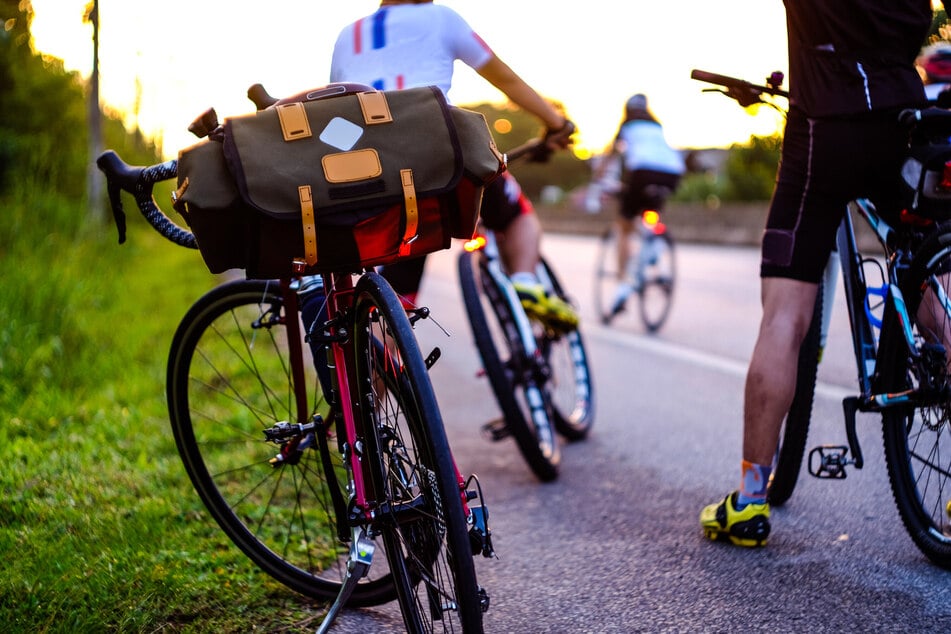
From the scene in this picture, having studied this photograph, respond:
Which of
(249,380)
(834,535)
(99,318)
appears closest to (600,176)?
(99,318)

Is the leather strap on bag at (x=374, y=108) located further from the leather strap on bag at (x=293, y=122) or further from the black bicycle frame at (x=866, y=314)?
the black bicycle frame at (x=866, y=314)

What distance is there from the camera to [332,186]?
2139mm

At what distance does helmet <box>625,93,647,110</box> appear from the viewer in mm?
9125

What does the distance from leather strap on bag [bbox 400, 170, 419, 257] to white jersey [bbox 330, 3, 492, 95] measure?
101 centimetres

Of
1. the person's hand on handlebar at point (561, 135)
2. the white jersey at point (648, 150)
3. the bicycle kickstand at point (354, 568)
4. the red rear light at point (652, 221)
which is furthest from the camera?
the white jersey at point (648, 150)

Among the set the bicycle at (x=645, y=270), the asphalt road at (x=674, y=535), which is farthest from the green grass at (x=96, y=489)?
the bicycle at (x=645, y=270)

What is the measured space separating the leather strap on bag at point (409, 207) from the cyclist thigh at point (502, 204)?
1.87 m

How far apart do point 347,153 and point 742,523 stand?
1793 mm

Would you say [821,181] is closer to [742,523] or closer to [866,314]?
[866,314]

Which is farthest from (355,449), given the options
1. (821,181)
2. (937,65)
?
(937,65)

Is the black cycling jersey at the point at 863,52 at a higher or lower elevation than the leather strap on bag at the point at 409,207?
higher

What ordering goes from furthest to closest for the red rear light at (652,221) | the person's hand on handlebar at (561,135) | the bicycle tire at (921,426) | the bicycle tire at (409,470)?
1. the red rear light at (652,221)
2. the person's hand on handlebar at (561,135)
3. the bicycle tire at (921,426)
4. the bicycle tire at (409,470)

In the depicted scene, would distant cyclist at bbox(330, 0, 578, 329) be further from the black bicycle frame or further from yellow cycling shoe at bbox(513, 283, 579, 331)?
the black bicycle frame

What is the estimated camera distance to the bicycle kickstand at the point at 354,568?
2516 millimetres
